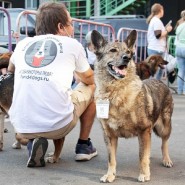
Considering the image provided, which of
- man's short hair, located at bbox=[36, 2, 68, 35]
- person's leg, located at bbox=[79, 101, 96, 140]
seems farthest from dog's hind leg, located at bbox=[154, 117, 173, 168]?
man's short hair, located at bbox=[36, 2, 68, 35]

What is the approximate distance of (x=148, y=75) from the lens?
9.43 m

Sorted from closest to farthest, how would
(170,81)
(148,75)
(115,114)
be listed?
(115,114), (148,75), (170,81)

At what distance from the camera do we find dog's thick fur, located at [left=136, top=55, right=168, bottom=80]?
9.29 meters

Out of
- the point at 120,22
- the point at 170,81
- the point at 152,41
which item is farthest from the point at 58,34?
the point at 120,22

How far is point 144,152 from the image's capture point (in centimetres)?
428

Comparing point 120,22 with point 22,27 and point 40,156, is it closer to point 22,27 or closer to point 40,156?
point 22,27

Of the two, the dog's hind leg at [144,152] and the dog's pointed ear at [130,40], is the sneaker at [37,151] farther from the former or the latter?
the dog's pointed ear at [130,40]

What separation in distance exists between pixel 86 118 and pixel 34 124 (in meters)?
0.74

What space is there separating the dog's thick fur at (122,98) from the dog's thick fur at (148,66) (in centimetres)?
475

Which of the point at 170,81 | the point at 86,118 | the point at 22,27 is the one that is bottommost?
the point at 170,81

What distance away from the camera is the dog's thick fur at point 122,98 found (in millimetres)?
4266

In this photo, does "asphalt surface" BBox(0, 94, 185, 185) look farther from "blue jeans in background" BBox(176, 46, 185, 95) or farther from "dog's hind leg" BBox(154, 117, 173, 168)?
"blue jeans in background" BBox(176, 46, 185, 95)

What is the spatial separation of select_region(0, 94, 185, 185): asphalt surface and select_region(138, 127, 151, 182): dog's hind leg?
75mm

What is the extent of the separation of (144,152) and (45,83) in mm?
1142
